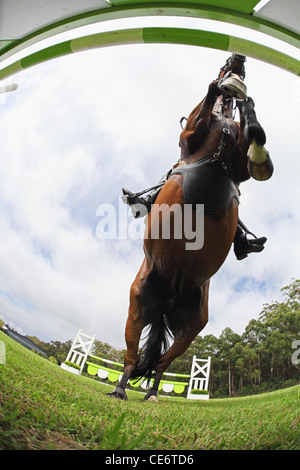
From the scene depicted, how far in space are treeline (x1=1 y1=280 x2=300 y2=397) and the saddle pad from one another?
6.73ft

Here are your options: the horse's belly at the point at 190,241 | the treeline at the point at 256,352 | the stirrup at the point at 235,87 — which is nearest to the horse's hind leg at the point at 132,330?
the horse's belly at the point at 190,241

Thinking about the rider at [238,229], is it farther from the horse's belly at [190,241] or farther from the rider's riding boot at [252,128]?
the rider's riding boot at [252,128]

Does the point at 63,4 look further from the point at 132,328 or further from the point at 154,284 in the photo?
the point at 132,328

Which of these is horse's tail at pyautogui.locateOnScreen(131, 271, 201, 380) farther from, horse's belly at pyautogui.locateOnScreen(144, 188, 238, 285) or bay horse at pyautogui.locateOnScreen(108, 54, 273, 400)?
horse's belly at pyautogui.locateOnScreen(144, 188, 238, 285)

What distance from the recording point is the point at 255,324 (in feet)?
11.9

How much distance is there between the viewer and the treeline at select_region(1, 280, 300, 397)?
2.83 metres

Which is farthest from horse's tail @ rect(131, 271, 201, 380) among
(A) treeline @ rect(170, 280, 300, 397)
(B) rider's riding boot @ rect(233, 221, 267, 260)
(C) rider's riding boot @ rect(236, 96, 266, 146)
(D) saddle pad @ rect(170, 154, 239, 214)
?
(A) treeline @ rect(170, 280, 300, 397)

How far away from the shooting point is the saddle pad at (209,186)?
3.60 ft

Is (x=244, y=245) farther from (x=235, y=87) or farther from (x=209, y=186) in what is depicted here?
(x=235, y=87)

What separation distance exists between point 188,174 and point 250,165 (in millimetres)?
268

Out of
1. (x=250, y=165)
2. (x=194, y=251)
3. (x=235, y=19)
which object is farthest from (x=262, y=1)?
(x=194, y=251)

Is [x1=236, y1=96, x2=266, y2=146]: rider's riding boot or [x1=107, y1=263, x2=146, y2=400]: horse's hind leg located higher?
[x1=236, y1=96, x2=266, y2=146]: rider's riding boot

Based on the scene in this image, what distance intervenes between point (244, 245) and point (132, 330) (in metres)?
0.63
